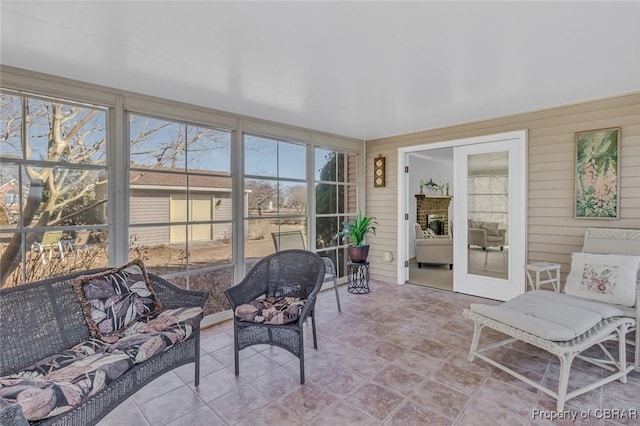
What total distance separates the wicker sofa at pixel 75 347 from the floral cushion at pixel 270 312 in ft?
1.10

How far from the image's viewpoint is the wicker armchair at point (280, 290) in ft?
7.92

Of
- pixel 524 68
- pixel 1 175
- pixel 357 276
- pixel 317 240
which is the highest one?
pixel 524 68

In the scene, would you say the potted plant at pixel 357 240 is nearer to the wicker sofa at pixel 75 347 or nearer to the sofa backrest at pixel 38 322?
the wicker sofa at pixel 75 347

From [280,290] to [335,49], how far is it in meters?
2.09

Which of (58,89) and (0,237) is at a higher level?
(58,89)

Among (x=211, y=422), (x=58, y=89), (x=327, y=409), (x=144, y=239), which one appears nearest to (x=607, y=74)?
(x=327, y=409)

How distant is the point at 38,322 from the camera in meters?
1.89

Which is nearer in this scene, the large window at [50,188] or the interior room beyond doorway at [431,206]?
the large window at [50,188]

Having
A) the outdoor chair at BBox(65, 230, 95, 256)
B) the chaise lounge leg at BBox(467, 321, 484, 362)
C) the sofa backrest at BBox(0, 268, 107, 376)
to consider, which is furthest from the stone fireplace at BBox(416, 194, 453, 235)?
the sofa backrest at BBox(0, 268, 107, 376)

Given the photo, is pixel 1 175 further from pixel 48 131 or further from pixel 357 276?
pixel 357 276

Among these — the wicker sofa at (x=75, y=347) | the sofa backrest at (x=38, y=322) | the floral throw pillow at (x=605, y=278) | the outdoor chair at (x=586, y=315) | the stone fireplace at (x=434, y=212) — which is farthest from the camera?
the stone fireplace at (x=434, y=212)

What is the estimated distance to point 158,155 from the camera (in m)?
3.15

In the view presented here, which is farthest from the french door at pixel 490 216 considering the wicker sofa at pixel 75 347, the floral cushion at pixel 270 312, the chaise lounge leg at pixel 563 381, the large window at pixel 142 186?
the wicker sofa at pixel 75 347

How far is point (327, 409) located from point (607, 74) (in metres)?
3.53
